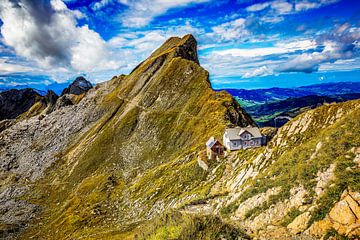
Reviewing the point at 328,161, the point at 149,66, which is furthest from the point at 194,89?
the point at 328,161

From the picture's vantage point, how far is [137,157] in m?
123

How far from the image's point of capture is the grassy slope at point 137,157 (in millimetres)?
80375

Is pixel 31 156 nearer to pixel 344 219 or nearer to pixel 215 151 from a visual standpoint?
pixel 215 151

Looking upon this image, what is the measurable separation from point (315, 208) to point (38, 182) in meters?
155

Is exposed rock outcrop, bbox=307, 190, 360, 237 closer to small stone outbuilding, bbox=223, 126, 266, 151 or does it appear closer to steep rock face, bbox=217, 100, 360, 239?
steep rock face, bbox=217, 100, 360, 239

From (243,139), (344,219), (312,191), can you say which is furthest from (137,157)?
(344,219)

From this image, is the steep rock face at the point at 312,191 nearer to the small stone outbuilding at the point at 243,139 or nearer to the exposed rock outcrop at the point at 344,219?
the exposed rock outcrop at the point at 344,219

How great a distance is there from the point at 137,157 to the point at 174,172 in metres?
43.8

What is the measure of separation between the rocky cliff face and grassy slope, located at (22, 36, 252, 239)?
617 mm

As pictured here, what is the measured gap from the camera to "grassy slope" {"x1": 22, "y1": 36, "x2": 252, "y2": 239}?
8038cm

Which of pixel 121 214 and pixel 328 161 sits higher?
pixel 328 161

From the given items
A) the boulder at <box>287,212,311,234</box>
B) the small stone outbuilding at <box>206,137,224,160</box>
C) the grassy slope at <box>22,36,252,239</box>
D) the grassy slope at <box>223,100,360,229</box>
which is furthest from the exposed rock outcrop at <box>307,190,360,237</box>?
the small stone outbuilding at <box>206,137,224,160</box>

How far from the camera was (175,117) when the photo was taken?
13200 centimetres

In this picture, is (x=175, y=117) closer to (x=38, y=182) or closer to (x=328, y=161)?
(x=38, y=182)
